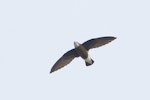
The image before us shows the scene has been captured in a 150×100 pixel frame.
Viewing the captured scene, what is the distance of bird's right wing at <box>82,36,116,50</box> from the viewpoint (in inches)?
1997

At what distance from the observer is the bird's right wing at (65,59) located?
5106cm

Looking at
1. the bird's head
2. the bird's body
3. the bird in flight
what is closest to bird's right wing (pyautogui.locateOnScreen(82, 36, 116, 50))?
the bird in flight

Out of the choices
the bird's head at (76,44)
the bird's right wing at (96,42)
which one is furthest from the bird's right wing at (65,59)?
the bird's head at (76,44)

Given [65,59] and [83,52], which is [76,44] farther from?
[65,59]

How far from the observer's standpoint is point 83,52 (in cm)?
5044

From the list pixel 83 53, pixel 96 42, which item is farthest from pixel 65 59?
pixel 96 42

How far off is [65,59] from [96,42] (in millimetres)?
1363

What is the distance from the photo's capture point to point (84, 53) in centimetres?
5050

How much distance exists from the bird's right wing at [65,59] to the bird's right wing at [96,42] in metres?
0.59

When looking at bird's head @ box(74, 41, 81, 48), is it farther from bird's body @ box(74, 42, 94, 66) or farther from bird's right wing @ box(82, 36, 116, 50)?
bird's right wing @ box(82, 36, 116, 50)

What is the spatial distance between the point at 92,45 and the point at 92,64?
73 centimetres

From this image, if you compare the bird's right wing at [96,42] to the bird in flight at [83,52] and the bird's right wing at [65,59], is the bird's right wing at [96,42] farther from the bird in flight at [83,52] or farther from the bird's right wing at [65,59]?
the bird's right wing at [65,59]

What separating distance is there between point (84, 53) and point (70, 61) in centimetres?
99

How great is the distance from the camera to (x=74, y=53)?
167 feet
